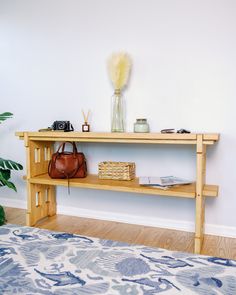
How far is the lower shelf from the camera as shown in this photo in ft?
5.70

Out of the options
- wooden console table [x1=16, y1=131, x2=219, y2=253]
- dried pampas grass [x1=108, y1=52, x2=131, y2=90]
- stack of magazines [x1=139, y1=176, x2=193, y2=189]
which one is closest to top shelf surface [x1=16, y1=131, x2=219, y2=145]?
wooden console table [x1=16, y1=131, x2=219, y2=253]

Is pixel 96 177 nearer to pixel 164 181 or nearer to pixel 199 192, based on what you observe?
pixel 164 181

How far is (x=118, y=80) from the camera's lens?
2055mm

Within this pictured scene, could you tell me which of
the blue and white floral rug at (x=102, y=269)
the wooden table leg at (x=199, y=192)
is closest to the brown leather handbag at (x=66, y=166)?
the blue and white floral rug at (x=102, y=269)

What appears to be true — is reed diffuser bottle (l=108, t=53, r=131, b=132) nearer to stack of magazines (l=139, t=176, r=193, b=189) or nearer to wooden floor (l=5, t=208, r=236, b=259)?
stack of magazines (l=139, t=176, r=193, b=189)

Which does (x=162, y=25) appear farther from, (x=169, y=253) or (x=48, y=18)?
(x=169, y=253)

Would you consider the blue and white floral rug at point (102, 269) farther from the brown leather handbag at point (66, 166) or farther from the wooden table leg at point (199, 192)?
the brown leather handbag at point (66, 166)

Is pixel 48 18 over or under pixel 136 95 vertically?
over

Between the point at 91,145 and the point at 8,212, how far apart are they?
0.94 metres

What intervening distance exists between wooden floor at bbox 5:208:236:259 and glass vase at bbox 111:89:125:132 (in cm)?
72

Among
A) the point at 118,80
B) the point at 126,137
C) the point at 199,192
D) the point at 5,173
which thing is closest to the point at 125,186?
the point at 126,137

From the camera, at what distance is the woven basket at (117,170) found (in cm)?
203

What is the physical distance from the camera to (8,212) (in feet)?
8.22

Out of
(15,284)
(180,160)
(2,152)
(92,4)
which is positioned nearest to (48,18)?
(92,4)
